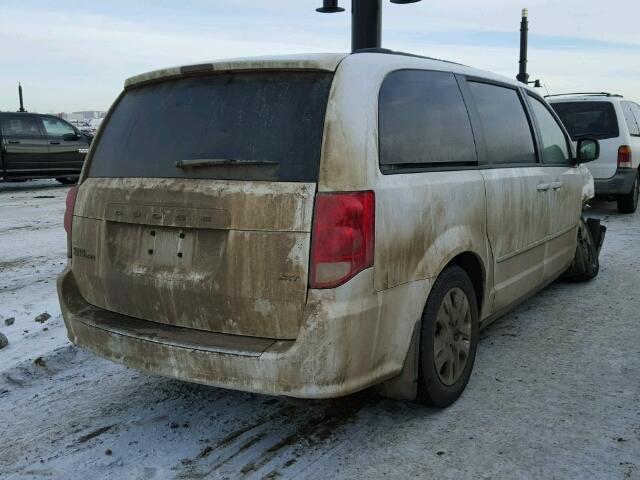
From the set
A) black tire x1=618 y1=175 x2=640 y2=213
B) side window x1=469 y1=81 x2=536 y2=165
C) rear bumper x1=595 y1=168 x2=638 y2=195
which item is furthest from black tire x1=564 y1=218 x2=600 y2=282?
black tire x1=618 y1=175 x2=640 y2=213

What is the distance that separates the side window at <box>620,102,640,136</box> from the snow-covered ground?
→ 6711 millimetres

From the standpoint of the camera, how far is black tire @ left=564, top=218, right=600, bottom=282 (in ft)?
18.2

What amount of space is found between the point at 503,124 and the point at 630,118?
768cm

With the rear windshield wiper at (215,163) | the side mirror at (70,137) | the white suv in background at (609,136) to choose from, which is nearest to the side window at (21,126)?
the side mirror at (70,137)

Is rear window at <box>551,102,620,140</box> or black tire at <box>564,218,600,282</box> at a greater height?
rear window at <box>551,102,620,140</box>

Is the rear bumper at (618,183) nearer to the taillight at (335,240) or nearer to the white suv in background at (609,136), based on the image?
the white suv in background at (609,136)

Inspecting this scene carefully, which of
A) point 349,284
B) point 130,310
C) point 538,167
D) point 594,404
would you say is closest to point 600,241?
point 538,167

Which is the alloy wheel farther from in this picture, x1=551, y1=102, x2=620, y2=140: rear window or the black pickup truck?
the black pickup truck

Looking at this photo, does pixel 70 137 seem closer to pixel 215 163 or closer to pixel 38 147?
pixel 38 147

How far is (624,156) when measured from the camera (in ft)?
31.9

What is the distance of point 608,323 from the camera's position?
4641mm

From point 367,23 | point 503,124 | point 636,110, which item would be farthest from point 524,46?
point 503,124

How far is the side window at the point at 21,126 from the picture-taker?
14.4 meters

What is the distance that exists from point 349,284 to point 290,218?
0.35 meters
